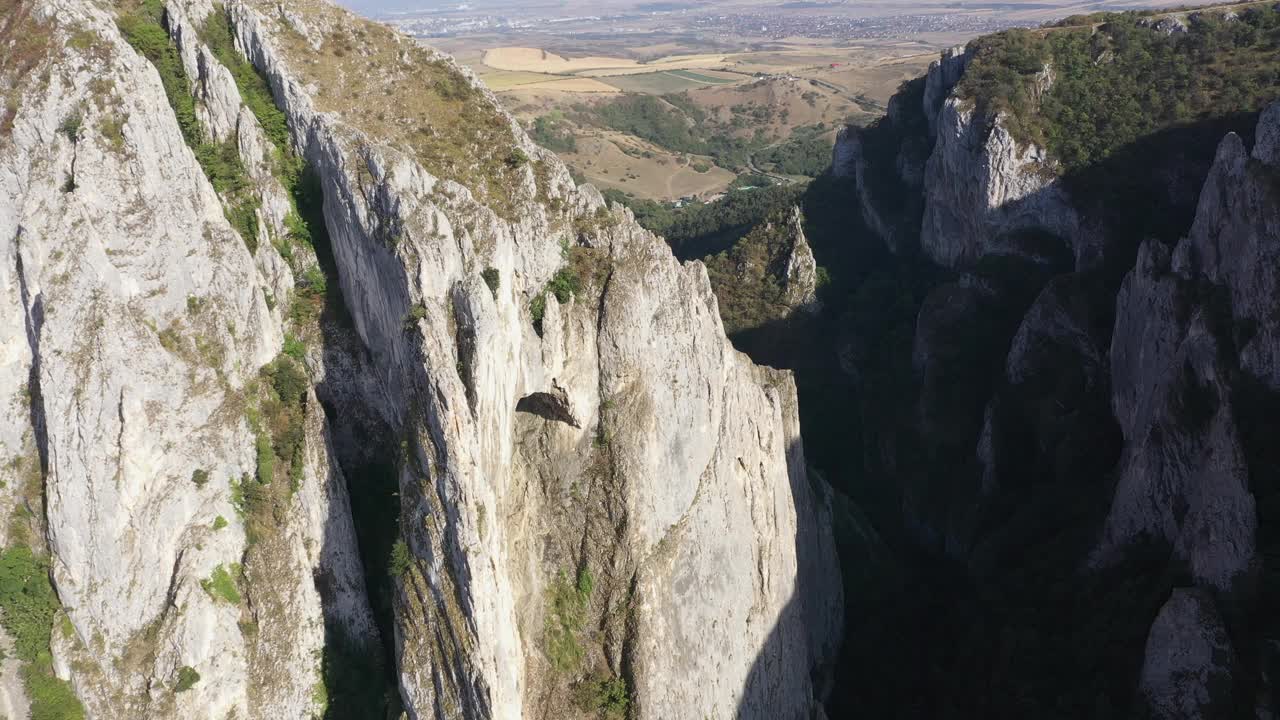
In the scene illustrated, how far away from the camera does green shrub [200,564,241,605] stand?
23.9m

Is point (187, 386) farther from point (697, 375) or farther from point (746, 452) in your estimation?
point (746, 452)

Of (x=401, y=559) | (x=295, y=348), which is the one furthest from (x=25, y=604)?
(x=401, y=559)

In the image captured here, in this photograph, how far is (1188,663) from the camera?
2995cm

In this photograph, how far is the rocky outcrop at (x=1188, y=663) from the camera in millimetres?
28941

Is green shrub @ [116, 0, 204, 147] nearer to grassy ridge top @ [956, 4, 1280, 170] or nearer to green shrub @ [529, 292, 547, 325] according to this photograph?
green shrub @ [529, 292, 547, 325]

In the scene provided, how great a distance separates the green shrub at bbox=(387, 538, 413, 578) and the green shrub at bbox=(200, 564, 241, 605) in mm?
5038

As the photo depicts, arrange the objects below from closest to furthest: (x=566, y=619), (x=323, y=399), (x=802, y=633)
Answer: (x=566, y=619), (x=323, y=399), (x=802, y=633)

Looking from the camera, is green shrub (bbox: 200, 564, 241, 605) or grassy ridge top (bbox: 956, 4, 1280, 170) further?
grassy ridge top (bbox: 956, 4, 1280, 170)

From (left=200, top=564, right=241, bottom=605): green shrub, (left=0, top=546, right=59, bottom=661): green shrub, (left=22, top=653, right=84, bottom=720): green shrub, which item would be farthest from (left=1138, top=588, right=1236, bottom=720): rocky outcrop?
(left=0, top=546, right=59, bottom=661): green shrub

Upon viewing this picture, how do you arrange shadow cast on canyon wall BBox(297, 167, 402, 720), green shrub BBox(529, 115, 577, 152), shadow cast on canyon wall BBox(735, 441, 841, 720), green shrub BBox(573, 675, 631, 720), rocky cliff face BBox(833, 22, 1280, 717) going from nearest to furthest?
shadow cast on canyon wall BBox(297, 167, 402, 720) < green shrub BBox(573, 675, 631, 720) < rocky cliff face BBox(833, 22, 1280, 717) < shadow cast on canyon wall BBox(735, 441, 841, 720) < green shrub BBox(529, 115, 577, 152)

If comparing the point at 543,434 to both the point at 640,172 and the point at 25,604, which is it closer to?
the point at 25,604

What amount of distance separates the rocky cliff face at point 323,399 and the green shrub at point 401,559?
112mm

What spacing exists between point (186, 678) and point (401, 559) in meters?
6.94

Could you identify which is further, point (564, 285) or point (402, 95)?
point (402, 95)
